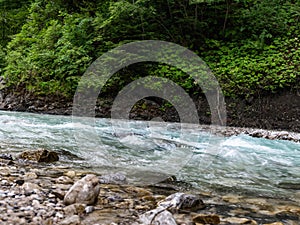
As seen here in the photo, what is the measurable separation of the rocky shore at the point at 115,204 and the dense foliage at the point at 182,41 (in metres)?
7.49

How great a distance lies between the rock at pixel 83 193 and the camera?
260 cm

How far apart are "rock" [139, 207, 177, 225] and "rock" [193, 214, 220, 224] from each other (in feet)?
0.92

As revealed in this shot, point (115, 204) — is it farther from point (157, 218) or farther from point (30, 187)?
point (30, 187)

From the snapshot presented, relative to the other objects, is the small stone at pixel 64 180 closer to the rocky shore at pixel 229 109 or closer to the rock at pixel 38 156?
the rock at pixel 38 156

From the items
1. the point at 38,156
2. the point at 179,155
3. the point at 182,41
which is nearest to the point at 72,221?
the point at 38,156

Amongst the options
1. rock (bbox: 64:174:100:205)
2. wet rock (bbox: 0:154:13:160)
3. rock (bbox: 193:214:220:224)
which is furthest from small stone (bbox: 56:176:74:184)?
rock (bbox: 193:214:220:224)

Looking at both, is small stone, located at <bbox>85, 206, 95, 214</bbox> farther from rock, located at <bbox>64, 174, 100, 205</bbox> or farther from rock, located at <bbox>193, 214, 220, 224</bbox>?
rock, located at <bbox>193, 214, 220, 224</bbox>

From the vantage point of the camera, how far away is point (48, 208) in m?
2.46

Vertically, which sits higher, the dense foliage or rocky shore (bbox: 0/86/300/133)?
the dense foliage

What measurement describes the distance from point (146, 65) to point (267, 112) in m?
5.05

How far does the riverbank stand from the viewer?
9.12m

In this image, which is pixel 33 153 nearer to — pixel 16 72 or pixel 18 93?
pixel 18 93

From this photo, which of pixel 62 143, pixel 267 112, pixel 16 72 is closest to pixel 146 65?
pixel 267 112

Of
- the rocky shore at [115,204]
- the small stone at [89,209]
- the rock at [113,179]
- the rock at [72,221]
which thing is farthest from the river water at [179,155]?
the rock at [72,221]
